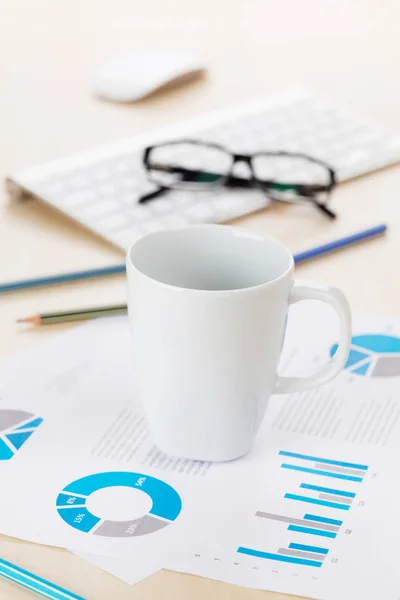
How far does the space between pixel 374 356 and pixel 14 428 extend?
276 mm

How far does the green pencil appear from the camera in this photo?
0.73 metres

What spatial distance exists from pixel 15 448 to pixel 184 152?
498 mm

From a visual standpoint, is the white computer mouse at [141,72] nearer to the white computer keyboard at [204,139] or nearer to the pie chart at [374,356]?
the white computer keyboard at [204,139]

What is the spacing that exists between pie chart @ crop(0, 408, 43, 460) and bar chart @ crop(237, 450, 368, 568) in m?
0.16

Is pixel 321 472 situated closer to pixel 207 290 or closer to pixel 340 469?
pixel 340 469

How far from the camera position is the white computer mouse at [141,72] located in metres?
1.21

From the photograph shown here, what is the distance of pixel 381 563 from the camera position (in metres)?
0.51

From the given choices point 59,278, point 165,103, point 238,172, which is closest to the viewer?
point 59,278

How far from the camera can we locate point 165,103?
1202 mm

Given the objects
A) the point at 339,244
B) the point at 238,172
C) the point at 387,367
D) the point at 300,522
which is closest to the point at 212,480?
the point at 300,522

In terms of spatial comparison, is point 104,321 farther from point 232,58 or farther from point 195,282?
point 232,58

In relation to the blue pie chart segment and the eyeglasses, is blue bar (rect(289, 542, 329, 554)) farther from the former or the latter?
the eyeglasses

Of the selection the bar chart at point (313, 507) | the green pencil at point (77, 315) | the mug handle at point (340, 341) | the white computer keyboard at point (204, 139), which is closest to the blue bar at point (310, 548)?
the bar chart at point (313, 507)

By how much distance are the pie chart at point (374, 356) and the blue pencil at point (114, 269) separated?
13 cm
